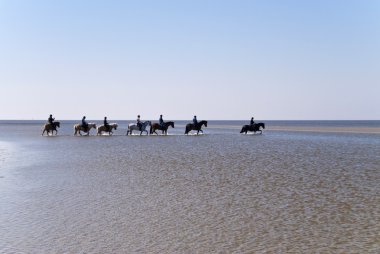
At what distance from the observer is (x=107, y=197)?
464 inches

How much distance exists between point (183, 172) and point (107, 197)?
5.93 meters

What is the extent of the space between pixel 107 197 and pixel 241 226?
4662mm

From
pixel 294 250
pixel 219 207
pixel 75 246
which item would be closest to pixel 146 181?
pixel 219 207

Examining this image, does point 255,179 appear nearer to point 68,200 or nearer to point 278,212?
point 278,212

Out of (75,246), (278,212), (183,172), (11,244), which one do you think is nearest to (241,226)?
(278,212)

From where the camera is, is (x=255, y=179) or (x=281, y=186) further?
(x=255, y=179)

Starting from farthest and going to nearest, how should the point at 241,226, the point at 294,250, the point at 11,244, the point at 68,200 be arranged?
the point at 68,200 < the point at 241,226 < the point at 11,244 < the point at 294,250

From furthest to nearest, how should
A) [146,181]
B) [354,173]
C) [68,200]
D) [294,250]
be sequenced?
[354,173], [146,181], [68,200], [294,250]

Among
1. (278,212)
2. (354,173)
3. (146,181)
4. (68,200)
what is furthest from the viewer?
(354,173)

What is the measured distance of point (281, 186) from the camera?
44.2 feet

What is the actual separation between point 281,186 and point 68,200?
6521 mm

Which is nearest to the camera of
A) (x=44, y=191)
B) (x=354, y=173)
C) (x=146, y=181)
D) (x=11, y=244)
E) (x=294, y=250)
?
(x=294, y=250)

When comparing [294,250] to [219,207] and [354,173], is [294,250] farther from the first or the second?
[354,173]

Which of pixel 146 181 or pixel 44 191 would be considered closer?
pixel 44 191
